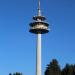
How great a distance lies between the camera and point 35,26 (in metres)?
173

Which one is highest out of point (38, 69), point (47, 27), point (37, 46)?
point (47, 27)

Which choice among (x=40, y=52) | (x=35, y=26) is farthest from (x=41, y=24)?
(x=40, y=52)

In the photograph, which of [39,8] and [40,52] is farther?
[39,8]

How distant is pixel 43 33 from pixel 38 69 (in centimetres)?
2107

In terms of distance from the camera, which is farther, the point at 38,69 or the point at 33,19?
the point at 33,19

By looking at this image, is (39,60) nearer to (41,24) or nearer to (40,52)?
A: (40,52)

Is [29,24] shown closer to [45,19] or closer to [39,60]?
[45,19]

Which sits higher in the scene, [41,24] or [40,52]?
[41,24]

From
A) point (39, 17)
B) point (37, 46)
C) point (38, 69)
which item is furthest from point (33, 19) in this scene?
point (38, 69)

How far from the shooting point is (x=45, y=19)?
176 meters

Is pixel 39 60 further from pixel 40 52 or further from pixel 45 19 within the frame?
pixel 45 19

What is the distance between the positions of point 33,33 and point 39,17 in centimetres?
871

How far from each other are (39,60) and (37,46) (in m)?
7.06

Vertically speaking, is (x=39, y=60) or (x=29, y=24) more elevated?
(x=29, y=24)
